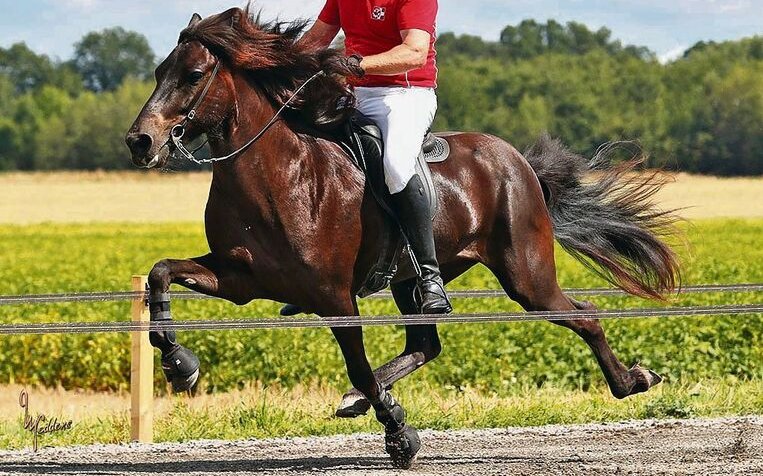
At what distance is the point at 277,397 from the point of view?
10.3m

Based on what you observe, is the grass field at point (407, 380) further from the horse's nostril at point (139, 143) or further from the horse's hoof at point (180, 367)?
the horse's nostril at point (139, 143)

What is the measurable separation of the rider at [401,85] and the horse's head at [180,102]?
2.22 feet

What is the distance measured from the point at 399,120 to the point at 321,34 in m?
0.72

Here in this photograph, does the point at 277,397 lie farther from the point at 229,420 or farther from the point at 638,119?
the point at 638,119

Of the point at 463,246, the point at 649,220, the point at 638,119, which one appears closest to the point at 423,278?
the point at 463,246

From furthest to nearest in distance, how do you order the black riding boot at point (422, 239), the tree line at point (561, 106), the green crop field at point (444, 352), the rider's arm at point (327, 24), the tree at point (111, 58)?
the tree at point (111, 58) < the tree line at point (561, 106) < the green crop field at point (444, 352) < the rider's arm at point (327, 24) < the black riding boot at point (422, 239)

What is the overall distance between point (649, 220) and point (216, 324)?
3.63 meters

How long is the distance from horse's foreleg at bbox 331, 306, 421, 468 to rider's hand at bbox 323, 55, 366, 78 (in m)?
1.23

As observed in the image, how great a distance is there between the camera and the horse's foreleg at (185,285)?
6100mm

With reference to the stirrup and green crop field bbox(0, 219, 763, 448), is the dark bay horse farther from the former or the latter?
green crop field bbox(0, 219, 763, 448)

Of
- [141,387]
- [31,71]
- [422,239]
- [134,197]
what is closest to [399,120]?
[422,239]

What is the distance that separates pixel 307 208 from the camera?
20.8 feet
